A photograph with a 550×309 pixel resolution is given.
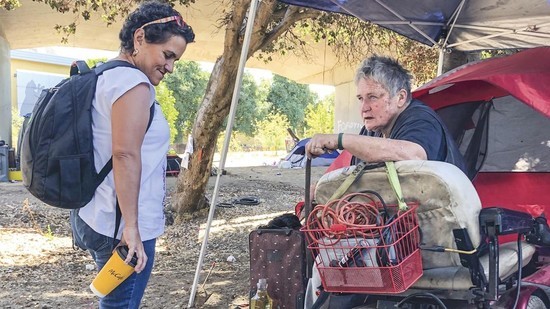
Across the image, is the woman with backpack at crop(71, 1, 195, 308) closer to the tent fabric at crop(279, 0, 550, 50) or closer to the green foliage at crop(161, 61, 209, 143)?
the tent fabric at crop(279, 0, 550, 50)

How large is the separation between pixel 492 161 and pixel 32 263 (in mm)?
4425

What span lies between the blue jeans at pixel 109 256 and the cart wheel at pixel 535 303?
5.15 ft

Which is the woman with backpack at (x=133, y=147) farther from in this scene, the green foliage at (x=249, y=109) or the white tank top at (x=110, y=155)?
the green foliage at (x=249, y=109)


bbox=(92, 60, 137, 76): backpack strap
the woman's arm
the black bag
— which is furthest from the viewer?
the black bag

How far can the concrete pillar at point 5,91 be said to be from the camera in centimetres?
1378

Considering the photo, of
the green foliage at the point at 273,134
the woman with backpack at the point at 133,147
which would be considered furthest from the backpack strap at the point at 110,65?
the green foliage at the point at 273,134

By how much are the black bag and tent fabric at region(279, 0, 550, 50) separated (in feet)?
6.43

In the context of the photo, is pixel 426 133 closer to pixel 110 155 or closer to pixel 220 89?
pixel 110 155

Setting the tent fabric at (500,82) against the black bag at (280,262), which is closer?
the tent fabric at (500,82)

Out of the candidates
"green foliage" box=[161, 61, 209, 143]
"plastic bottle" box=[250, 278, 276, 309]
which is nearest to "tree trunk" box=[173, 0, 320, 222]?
"plastic bottle" box=[250, 278, 276, 309]

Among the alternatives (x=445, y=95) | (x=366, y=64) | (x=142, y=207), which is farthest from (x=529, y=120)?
(x=142, y=207)

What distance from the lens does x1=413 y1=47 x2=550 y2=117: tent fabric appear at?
10.2 ft

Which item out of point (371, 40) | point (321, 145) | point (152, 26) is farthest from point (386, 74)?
point (371, 40)

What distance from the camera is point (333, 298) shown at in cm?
217
